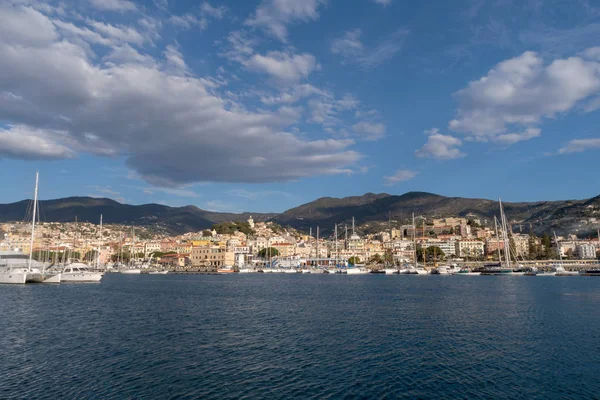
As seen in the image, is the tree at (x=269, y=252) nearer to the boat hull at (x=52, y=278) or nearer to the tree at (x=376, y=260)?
the tree at (x=376, y=260)

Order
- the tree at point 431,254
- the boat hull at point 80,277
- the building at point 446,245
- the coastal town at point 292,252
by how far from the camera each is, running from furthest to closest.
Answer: the building at point 446,245 < the tree at point 431,254 < the coastal town at point 292,252 < the boat hull at point 80,277

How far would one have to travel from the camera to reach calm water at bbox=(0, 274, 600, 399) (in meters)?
13.3

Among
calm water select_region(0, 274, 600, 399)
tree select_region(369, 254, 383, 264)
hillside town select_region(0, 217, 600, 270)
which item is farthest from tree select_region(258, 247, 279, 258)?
calm water select_region(0, 274, 600, 399)

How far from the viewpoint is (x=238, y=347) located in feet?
61.7

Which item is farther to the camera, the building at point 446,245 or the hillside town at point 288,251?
the building at point 446,245

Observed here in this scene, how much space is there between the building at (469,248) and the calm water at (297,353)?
154m

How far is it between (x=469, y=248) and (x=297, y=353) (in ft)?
585

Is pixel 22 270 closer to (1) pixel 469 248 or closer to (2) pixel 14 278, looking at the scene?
(2) pixel 14 278

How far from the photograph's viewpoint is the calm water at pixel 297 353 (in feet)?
43.5

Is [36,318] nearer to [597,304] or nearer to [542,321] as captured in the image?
[542,321]

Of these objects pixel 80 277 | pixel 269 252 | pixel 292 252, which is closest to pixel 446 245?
pixel 292 252

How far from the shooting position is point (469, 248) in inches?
7082

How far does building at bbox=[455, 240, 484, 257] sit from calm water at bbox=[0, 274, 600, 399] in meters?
154

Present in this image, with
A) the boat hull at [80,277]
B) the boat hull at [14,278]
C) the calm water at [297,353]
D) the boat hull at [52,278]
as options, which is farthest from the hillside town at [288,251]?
the calm water at [297,353]
